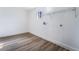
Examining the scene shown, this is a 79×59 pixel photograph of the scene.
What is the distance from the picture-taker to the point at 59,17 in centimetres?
141

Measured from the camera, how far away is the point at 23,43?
3.65ft

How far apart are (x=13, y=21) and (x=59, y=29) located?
0.93m

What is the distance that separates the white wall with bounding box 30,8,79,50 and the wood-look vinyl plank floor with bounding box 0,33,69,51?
133 millimetres

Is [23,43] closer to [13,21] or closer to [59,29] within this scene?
[13,21]

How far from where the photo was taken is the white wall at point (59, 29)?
126cm

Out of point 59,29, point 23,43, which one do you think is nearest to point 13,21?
point 23,43

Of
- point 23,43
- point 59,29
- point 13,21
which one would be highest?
point 13,21

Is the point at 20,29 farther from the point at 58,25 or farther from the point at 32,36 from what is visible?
the point at 58,25

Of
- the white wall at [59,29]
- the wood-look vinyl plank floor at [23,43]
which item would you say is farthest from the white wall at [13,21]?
the white wall at [59,29]
